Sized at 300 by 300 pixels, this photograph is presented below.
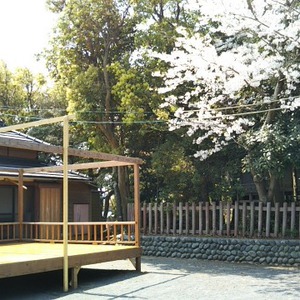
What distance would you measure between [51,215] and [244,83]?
761cm

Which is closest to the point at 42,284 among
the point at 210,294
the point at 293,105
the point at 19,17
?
the point at 210,294

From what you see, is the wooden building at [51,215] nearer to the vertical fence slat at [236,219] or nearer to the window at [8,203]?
the window at [8,203]

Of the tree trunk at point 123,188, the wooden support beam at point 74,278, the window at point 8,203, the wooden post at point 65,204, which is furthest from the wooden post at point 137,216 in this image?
the tree trunk at point 123,188

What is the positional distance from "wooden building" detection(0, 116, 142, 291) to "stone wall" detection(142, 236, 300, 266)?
3.20 ft

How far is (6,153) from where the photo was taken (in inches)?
601

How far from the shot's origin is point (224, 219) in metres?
14.2

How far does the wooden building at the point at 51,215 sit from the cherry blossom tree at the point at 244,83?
299 centimetres

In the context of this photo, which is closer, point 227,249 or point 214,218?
point 227,249

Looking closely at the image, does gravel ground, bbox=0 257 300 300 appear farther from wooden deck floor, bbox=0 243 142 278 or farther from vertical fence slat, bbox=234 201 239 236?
vertical fence slat, bbox=234 201 239 236

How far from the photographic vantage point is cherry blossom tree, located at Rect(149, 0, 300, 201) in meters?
10.7

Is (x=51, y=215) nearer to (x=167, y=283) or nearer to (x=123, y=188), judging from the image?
(x=123, y=188)

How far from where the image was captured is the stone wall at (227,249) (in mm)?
11727

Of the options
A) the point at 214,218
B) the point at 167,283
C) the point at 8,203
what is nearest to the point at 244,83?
the point at 214,218

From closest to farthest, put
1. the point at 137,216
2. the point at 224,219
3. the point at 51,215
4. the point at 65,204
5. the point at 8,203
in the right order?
the point at 65,204, the point at 137,216, the point at 224,219, the point at 8,203, the point at 51,215
